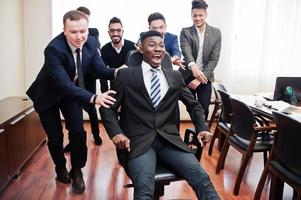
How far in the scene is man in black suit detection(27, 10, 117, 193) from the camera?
2.31m

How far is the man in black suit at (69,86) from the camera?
2309 millimetres

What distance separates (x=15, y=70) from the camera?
423 cm

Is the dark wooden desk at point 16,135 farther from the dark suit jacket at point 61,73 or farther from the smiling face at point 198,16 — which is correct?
the smiling face at point 198,16

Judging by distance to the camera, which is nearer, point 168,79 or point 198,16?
point 168,79

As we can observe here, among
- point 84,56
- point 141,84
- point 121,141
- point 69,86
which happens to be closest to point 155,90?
point 141,84

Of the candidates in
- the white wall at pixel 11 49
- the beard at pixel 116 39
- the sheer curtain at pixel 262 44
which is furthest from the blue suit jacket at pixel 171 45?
the sheer curtain at pixel 262 44

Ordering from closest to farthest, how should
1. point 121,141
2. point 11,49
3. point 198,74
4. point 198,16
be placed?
point 121,141
point 198,74
point 198,16
point 11,49

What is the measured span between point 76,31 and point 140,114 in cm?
75

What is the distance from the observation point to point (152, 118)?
2.12 metres

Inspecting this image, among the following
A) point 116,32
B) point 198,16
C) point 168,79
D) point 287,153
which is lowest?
point 287,153

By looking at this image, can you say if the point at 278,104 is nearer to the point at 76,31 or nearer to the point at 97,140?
the point at 76,31

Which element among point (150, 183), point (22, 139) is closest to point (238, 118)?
point (150, 183)

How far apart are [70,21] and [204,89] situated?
1486mm

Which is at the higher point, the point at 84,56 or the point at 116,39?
the point at 116,39
